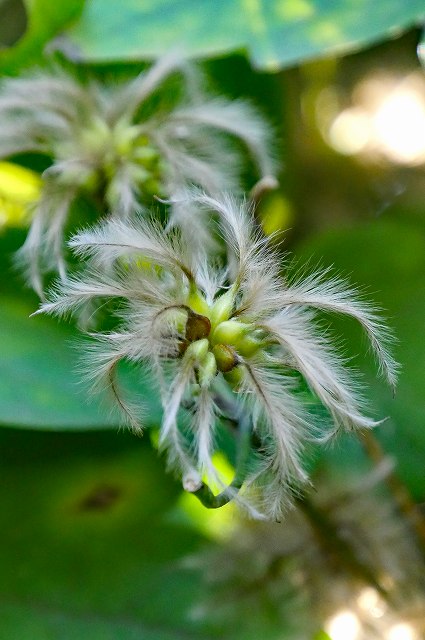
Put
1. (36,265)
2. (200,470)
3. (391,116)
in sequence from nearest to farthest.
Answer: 1. (200,470)
2. (36,265)
3. (391,116)

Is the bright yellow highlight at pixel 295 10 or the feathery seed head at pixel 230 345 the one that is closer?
the feathery seed head at pixel 230 345

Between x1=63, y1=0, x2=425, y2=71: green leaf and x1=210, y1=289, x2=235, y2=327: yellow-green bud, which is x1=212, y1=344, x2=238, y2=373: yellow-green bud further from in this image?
x1=63, y1=0, x2=425, y2=71: green leaf

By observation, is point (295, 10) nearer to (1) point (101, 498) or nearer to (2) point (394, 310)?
(2) point (394, 310)

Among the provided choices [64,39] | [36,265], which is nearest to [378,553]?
[36,265]

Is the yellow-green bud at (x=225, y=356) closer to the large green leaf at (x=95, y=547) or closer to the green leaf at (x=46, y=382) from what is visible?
the green leaf at (x=46, y=382)

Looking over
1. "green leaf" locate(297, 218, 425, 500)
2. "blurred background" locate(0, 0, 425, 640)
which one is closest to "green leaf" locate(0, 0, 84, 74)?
"blurred background" locate(0, 0, 425, 640)

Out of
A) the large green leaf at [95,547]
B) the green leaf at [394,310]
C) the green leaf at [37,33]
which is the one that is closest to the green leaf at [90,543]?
the large green leaf at [95,547]

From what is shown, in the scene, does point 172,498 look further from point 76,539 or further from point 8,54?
point 8,54
